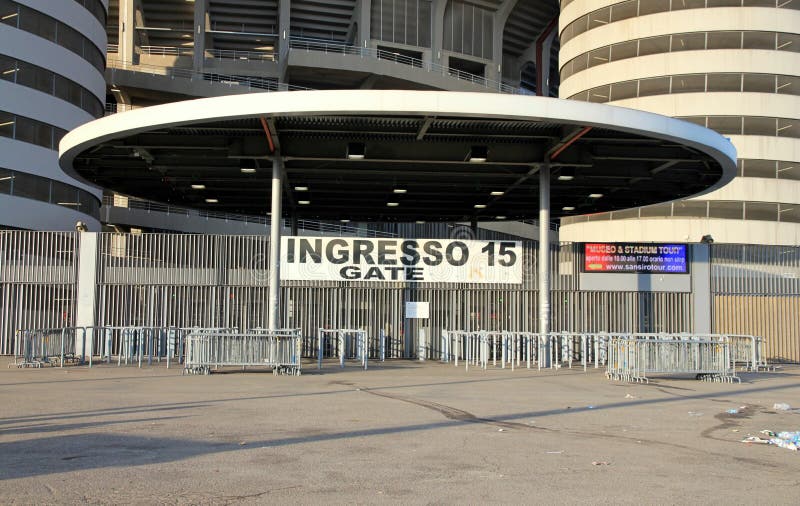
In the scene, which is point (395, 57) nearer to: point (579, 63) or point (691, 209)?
point (579, 63)

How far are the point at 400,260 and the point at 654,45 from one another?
35987 millimetres

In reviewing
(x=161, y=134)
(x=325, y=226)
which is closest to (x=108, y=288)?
(x=161, y=134)

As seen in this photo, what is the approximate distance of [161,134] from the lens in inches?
895

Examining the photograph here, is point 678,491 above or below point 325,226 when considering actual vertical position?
below

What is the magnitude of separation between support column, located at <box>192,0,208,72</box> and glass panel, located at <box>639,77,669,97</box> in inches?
1165

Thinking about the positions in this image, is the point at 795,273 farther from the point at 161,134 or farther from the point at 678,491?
the point at 678,491

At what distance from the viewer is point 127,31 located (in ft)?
197

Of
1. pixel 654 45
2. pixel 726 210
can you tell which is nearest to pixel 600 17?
pixel 654 45

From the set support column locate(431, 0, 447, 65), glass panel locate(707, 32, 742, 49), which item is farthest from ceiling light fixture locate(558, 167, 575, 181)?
support column locate(431, 0, 447, 65)

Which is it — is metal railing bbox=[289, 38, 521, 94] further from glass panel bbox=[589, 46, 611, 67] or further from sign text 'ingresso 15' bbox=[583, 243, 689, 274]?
sign text 'ingresso 15' bbox=[583, 243, 689, 274]

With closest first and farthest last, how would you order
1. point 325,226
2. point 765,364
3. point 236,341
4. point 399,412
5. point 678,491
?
point 678,491, point 399,412, point 236,341, point 765,364, point 325,226

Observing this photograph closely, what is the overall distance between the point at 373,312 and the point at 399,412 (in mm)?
14798

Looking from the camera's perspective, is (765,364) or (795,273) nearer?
(765,364)

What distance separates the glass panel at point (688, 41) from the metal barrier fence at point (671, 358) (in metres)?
Result: 37.8
